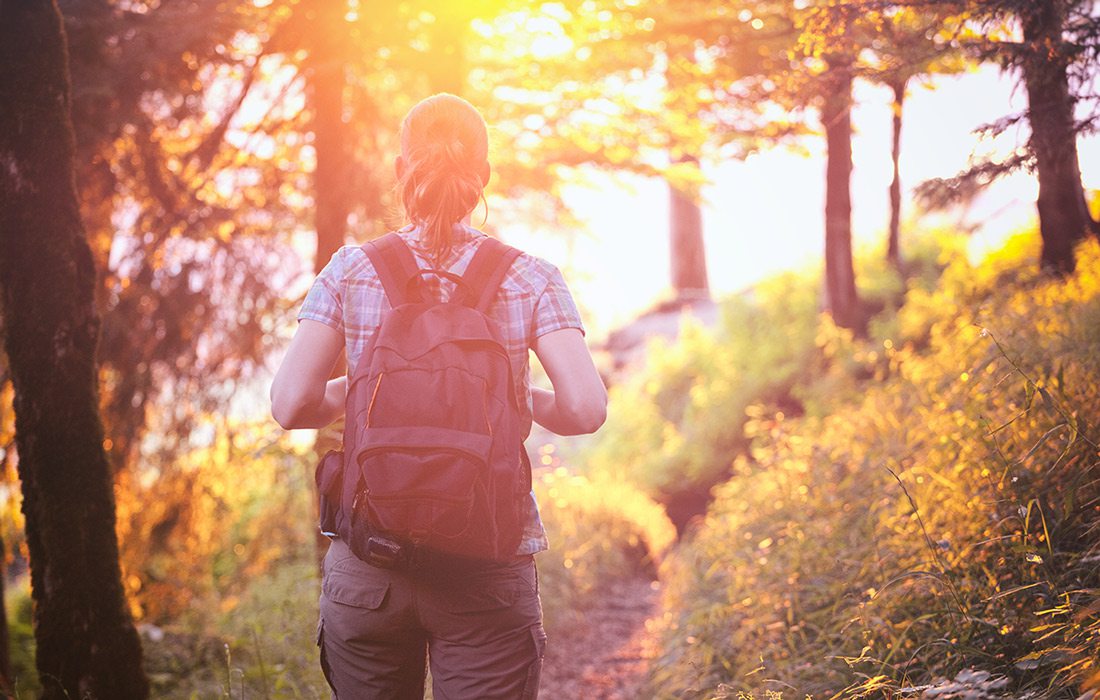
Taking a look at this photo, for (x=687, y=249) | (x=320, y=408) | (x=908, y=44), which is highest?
(x=687, y=249)

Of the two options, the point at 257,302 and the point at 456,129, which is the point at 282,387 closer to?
the point at 456,129

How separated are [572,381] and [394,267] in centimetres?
57

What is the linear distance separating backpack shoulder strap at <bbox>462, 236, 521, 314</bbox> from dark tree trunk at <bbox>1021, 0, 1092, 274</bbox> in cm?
333

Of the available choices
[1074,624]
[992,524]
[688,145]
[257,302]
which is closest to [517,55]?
[688,145]

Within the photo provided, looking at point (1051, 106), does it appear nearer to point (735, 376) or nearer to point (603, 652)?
point (603, 652)

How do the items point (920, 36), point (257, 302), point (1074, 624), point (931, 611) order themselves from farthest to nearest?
point (257, 302), point (920, 36), point (931, 611), point (1074, 624)

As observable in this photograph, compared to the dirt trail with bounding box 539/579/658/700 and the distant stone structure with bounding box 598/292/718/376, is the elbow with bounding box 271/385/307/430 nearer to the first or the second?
the dirt trail with bounding box 539/579/658/700

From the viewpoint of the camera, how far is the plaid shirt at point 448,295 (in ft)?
8.06

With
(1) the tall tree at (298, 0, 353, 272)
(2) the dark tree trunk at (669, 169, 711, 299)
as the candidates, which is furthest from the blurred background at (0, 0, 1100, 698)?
(2) the dark tree trunk at (669, 169, 711, 299)

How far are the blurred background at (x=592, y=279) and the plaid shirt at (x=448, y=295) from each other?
3.49 feet

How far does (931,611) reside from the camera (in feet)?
12.5

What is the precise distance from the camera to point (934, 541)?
3.98 meters

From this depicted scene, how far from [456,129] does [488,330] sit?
579 millimetres

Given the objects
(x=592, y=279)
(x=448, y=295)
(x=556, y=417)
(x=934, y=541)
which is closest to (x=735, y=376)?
(x=592, y=279)
